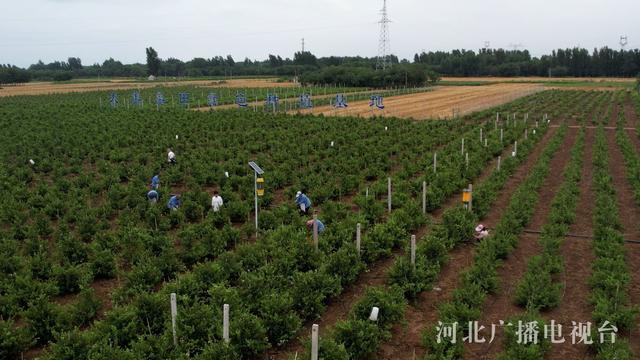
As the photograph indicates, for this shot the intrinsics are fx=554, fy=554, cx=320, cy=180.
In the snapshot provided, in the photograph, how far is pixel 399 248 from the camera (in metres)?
13.2

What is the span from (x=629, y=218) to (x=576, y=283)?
19.2ft

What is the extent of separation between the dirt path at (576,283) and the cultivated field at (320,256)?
4 cm

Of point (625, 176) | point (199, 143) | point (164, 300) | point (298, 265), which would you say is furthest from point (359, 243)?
point (199, 143)

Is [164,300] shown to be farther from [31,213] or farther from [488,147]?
[488,147]

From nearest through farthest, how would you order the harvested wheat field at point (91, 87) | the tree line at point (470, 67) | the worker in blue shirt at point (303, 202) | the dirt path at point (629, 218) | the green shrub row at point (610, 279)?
the green shrub row at point (610, 279) → the dirt path at point (629, 218) → the worker in blue shirt at point (303, 202) → the harvested wheat field at point (91, 87) → the tree line at point (470, 67)

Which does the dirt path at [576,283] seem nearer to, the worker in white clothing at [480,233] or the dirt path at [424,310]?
the worker in white clothing at [480,233]

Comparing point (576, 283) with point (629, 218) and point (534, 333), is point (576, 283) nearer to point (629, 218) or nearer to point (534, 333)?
point (534, 333)

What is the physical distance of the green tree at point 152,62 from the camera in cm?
15744

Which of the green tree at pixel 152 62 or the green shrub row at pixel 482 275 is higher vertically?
the green tree at pixel 152 62

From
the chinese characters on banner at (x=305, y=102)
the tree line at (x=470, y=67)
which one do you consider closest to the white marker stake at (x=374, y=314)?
the chinese characters on banner at (x=305, y=102)

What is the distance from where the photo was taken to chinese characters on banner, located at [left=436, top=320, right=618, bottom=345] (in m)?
8.30

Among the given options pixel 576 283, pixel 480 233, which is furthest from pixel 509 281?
pixel 480 233

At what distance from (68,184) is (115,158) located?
6.12 metres

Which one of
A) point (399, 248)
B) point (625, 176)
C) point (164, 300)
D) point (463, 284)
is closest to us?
point (164, 300)
